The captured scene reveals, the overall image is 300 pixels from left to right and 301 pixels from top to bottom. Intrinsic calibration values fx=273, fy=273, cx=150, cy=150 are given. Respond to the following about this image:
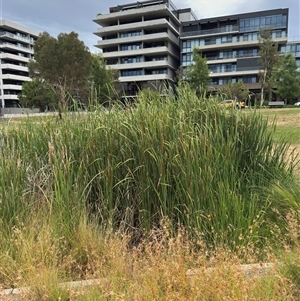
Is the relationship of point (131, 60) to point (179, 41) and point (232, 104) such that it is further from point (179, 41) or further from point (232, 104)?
point (232, 104)

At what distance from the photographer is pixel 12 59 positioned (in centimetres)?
7494

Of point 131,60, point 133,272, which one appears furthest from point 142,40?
point 133,272

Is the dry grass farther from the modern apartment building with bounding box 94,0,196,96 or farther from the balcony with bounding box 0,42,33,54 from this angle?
the balcony with bounding box 0,42,33,54

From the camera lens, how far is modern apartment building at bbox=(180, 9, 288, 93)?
60.8 metres

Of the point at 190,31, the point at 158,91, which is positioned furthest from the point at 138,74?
the point at 158,91

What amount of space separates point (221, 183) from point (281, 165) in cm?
126

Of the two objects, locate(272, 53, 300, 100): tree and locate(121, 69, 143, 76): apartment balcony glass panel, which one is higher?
locate(121, 69, 143, 76): apartment balcony glass panel

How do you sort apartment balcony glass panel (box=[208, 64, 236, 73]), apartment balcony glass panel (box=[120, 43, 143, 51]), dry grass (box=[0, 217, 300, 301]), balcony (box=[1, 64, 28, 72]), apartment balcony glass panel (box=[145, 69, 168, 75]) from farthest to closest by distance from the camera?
1. balcony (box=[1, 64, 28, 72])
2. apartment balcony glass panel (box=[120, 43, 143, 51])
3. apartment balcony glass panel (box=[145, 69, 168, 75])
4. apartment balcony glass panel (box=[208, 64, 236, 73])
5. dry grass (box=[0, 217, 300, 301])

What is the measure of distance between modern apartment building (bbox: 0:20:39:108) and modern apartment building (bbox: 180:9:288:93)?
1790 inches

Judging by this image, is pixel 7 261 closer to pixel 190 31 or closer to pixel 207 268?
pixel 207 268

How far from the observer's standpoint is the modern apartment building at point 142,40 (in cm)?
6225

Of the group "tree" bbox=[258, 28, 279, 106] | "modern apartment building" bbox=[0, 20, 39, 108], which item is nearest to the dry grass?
"tree" bbox=[258, 28, 279, 106]

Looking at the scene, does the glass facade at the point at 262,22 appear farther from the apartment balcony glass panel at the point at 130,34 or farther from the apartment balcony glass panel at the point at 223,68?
the apartment balcony glass panel at the point at 130,34

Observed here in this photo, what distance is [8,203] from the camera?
113 inches
